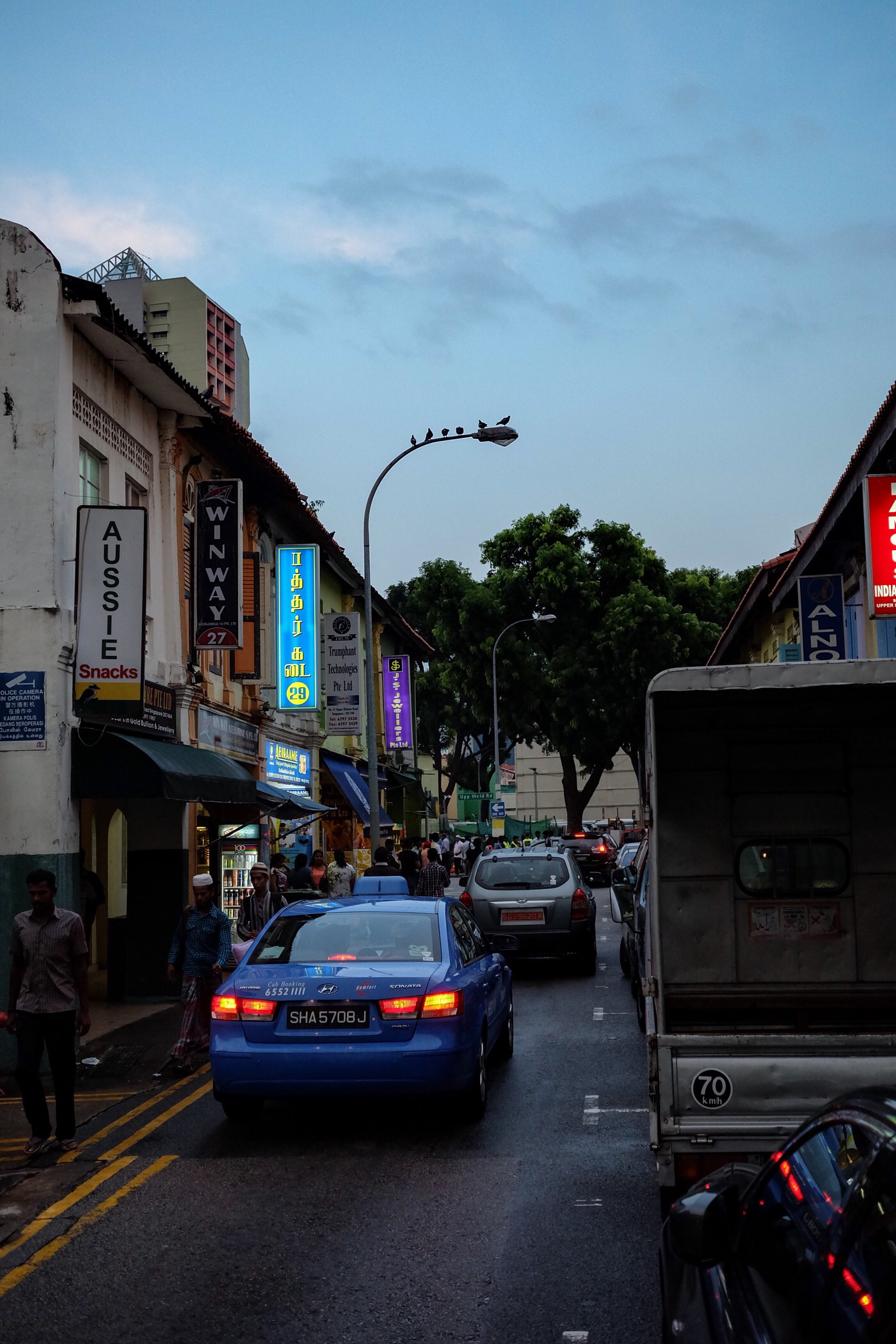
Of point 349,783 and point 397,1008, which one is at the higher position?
point 349,783

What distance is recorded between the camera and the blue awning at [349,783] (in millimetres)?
31578

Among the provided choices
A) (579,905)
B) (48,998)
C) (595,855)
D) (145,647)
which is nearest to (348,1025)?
(48,998)

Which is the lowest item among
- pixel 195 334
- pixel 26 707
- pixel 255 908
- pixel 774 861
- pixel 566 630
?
pixel 255 908

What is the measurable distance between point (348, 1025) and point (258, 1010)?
58 cm

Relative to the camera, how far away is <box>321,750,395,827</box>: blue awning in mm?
31578

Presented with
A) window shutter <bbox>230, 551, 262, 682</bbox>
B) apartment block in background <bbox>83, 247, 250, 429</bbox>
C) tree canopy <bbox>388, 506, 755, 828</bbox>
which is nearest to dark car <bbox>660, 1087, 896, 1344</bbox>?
window shutter <bbox>230, 551, 262, 682</bbox>

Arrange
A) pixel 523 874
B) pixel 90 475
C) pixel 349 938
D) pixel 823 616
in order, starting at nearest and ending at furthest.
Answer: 1. pixel 349 938
2. pixel 90 475
3. pixel 523 874
4. pixel 823 616

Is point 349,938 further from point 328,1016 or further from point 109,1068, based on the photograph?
point 109,1068

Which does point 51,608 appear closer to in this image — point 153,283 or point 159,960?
point 159,960

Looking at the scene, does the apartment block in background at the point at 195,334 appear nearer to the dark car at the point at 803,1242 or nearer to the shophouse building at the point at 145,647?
the shophouse building at the point at 145,647

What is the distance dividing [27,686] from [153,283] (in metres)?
58.5

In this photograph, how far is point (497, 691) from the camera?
50156mm

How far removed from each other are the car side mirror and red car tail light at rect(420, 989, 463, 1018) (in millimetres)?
5178

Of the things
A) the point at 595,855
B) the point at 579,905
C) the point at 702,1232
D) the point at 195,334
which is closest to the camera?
the point at 702,1232
